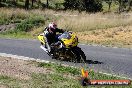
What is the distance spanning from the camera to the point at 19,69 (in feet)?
37.4

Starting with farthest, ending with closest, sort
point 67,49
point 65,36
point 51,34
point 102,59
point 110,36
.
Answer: point 110,36 < point 51,34 < point 102,59 < point 65,36 < point 67,49

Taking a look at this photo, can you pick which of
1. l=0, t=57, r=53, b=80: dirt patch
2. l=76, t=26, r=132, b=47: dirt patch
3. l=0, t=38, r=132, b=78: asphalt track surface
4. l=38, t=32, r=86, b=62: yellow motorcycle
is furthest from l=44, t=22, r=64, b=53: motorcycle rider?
l=76, t=26, r=132, b=47: dirt patch

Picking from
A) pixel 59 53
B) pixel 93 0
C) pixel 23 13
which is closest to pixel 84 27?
pixel 23 13

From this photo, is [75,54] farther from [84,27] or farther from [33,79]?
[84,27]

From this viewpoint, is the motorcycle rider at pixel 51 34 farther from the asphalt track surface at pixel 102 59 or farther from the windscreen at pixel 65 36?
the asphalt track surface at pixel 102 59

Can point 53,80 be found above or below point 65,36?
above

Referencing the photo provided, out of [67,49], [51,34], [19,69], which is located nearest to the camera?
[19,69]

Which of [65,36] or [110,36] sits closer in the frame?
[65,36]

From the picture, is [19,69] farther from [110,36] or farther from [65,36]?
[110,36]

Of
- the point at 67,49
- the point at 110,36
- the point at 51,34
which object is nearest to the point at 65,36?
the point at 67,49

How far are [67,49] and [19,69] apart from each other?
152 inches

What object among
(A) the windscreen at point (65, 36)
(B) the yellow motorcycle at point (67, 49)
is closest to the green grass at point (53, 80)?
(B) the yellow motorcycle at point (67, 49)

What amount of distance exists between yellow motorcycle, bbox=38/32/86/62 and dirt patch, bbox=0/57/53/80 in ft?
6.83

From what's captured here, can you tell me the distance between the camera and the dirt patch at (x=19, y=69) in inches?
418
